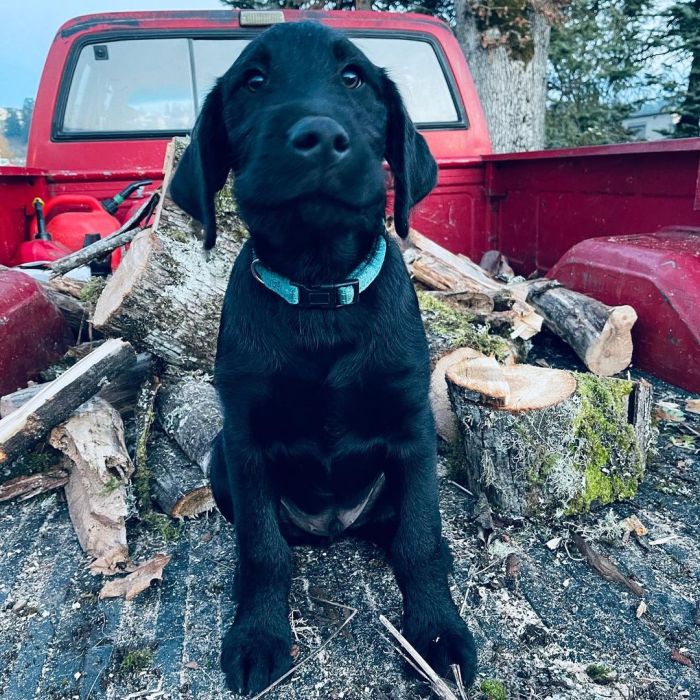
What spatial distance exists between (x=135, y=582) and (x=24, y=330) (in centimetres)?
162

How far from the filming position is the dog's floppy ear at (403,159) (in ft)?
6.08

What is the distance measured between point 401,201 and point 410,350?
0.46 metres

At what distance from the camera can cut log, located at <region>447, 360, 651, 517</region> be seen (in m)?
2.25

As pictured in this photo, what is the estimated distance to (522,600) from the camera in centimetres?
190

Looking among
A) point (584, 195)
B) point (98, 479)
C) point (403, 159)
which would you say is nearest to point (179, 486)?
point (98, 479)

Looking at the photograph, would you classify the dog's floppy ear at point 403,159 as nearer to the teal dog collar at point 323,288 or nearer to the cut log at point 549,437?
the teal dog collar at point 323,288

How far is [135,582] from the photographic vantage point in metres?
2.06

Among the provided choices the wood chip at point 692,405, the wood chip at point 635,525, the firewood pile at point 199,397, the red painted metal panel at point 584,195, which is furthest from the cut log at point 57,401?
the red painted metal panel at point 584,195

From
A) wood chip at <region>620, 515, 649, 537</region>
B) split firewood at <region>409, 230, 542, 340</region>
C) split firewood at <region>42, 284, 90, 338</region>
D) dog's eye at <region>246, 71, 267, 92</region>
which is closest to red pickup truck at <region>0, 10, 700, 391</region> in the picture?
split firewood at <region>42, 284, 90, 338</region>

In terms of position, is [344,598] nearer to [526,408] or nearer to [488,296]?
[526,408]

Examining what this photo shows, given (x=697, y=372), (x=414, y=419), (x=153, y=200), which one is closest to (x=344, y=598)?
(x=414, y=419)

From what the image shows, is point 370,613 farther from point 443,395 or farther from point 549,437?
point 443,395

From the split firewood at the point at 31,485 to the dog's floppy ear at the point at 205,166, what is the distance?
4.64ft

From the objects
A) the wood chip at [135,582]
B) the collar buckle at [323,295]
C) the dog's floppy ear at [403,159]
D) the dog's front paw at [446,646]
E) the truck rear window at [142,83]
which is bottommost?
the wood chip at [135,582]
